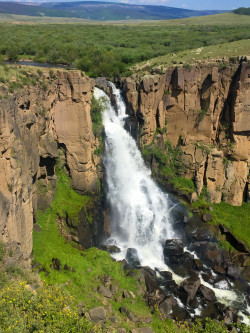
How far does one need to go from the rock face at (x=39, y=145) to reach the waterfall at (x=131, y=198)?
2.99 meters

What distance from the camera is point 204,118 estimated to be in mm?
36500

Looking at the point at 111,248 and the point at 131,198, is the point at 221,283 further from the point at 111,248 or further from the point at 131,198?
the point at 131,198

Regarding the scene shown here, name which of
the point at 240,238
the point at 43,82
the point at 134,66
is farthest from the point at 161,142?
the point at 43,82

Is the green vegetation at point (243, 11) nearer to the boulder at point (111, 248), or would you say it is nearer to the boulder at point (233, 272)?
the boulder at point (233, 272)

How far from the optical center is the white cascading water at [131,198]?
29875 mm

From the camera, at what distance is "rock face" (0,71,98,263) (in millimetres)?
18219

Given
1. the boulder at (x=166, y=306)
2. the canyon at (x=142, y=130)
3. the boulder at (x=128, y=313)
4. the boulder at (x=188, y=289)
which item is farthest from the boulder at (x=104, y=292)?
the boulder at (x=188, y=289)

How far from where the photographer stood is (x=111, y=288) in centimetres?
2214

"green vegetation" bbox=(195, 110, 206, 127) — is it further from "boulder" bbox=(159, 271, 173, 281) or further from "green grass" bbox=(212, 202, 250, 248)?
"boulder" bbox=(159, 271, 173, 281)

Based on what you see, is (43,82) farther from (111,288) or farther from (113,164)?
(111,288)

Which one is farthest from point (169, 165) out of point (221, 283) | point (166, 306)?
point (166, 306)

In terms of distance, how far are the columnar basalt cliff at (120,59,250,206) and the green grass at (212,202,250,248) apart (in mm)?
918

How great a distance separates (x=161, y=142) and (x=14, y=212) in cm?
2286

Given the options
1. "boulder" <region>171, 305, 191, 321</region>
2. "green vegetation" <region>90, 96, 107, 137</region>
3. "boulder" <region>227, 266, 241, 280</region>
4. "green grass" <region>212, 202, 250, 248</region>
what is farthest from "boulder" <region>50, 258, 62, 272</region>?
"green grass" <region>212, 202, 250, 248</region>
